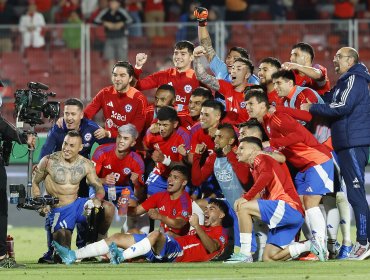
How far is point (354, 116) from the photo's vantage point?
46.3ft

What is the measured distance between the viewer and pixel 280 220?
1338cm

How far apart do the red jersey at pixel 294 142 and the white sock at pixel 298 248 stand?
854 mm

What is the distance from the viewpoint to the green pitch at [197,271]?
12.1 meters

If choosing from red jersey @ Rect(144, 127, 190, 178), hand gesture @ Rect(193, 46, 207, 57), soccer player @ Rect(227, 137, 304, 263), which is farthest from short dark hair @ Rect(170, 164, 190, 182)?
hand gesture @ Rect(193, 46, 207, 57)

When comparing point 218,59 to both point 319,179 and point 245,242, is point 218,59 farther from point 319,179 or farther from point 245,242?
point 245,242

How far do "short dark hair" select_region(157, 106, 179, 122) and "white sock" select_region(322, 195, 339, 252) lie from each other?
1881 millimetres

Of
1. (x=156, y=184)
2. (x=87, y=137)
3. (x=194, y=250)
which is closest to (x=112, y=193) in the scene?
(x=156, y=184)

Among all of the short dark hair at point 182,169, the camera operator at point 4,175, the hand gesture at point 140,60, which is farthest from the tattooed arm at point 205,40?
the camera operator at point 4,175

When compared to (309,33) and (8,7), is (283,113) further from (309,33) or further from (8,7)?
(8,7)

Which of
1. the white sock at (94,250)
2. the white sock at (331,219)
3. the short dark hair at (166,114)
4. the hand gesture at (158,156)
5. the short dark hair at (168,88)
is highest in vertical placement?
the short dark hair at (168,88)

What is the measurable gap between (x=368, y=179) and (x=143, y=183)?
464 centimetres

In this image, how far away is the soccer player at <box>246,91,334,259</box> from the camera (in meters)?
13.7

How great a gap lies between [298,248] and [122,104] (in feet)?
9.53

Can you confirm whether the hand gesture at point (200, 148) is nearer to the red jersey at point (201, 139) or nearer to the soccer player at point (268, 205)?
the red jersey at point (201, 139)
